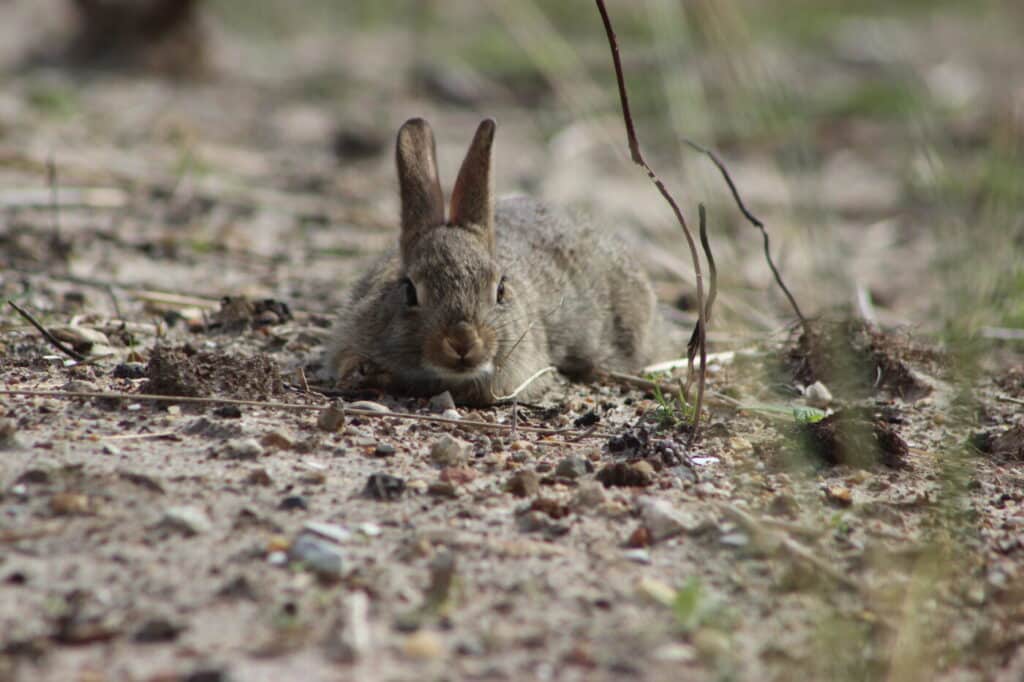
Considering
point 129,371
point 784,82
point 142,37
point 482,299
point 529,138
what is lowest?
point 129,371

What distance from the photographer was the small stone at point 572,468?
3.78 metres

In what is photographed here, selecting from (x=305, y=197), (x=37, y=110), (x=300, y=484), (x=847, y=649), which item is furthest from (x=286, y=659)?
(x=37, y=110)

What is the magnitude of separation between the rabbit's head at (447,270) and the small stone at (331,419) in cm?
69

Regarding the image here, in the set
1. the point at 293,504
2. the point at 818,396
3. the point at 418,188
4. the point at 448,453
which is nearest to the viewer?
the point at 293,504

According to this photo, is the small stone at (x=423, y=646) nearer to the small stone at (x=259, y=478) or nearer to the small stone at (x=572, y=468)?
the small stone at (x=259, y=478)

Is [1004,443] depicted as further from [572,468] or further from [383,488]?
[383,488]

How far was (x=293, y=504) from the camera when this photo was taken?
3307 mm

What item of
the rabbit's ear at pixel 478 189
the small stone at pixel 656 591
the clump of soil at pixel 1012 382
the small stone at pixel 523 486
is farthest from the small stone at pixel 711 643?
the clump of soil at pixel 1012 382

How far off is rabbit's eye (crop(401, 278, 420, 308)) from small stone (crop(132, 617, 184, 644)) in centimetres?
242

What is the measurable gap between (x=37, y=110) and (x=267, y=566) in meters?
7.45

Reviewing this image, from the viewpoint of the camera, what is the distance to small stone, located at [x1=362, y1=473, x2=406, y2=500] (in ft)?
11.3

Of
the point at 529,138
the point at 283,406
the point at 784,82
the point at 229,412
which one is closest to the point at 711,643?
the point at 283,406

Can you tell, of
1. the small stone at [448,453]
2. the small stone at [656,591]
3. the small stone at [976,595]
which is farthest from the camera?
the small stone at [448,453]

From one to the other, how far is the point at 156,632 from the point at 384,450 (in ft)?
4.34
